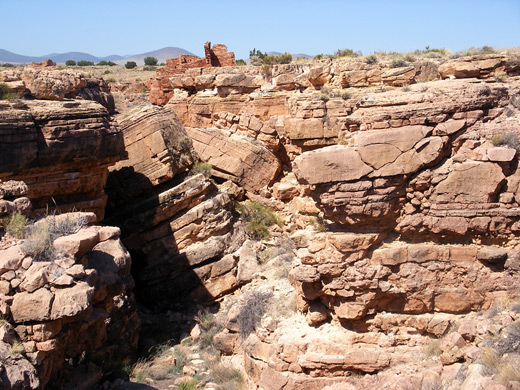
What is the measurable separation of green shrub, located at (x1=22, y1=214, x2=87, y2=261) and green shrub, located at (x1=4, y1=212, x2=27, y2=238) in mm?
126

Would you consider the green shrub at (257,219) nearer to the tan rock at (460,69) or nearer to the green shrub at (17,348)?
the tan rock at (460,69)

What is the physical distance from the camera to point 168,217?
13883mm

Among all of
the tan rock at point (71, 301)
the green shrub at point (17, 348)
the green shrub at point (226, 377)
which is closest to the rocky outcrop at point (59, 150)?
the tan rock at point (71, 301)

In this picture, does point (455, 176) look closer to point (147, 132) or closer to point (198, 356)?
point (198, 356)

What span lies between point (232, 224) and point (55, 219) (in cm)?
634

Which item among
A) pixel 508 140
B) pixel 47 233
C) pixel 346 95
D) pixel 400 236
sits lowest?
pixel 400 236

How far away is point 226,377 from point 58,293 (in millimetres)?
4218

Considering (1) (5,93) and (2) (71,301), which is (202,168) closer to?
(1) (5,93)

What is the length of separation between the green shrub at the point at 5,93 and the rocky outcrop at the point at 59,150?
64cm

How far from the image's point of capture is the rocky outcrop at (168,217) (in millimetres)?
13445

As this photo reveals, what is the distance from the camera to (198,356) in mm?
10992

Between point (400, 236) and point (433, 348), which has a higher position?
point (400, 236)

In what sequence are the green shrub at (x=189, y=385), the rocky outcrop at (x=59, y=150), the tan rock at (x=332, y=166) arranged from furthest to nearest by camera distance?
1. the rocky outcrop at (x=59, y=150)
2. the green shrub at (x=189, y=385)
3. the tan rock at (x=332, y=166)

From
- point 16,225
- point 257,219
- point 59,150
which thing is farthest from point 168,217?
point 16,225
